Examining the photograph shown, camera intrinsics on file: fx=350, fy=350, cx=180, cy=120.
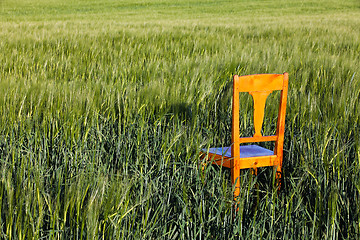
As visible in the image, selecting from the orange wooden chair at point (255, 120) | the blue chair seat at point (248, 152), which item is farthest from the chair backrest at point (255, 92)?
the blue chair seat at point (248, 152)

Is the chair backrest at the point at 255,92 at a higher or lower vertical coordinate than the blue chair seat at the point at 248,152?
higher

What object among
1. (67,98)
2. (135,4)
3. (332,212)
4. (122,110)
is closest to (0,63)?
(67,98)

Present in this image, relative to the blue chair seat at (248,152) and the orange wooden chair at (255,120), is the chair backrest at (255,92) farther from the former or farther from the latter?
the blue chair seat at (248,152)

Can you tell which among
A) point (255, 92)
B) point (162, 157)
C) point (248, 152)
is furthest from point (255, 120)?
point (162, 157)

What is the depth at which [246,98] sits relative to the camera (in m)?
1.89

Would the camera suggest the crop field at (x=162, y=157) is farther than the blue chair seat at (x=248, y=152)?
No

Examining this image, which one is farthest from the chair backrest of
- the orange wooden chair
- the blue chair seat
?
the blue chair seat

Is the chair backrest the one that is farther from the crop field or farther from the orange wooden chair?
the crop field

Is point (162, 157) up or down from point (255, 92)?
down

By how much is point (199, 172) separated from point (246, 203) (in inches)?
8.4

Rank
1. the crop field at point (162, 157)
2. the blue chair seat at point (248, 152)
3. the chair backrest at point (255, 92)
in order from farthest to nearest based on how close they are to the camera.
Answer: the blue chair seat at point (248, 152)
the chair backrest at point (255, 92)
the crop field at point (162, 157)

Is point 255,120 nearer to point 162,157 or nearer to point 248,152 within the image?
point 248,152

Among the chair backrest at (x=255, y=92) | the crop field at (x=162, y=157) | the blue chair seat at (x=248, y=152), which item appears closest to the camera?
the crop field at (x=162, y=157)

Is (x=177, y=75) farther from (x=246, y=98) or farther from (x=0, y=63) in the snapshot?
(x=0, y=63)
